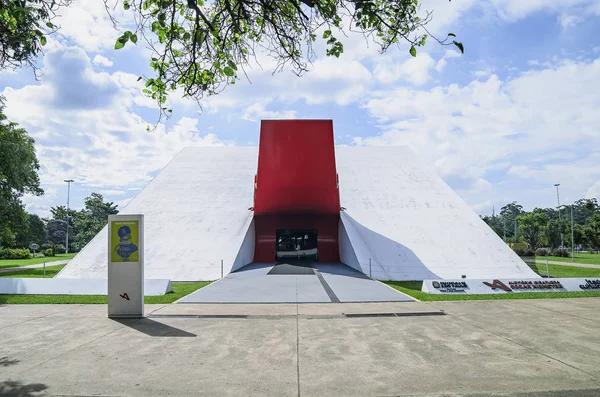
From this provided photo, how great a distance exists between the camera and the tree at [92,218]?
58.4 meters

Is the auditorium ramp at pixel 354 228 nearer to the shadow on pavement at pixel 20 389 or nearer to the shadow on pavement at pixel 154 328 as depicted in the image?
the shadow on pavement at pixel 154 328

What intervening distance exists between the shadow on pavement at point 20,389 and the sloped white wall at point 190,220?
1117 cm

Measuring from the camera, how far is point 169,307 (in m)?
9.17

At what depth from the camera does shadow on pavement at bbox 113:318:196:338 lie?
6.60 metres

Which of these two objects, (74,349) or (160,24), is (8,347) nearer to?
(74,349)

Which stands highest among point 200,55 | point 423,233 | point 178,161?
point 178,161

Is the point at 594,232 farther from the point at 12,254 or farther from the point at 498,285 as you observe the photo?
the point at 12,254

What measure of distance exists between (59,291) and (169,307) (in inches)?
181

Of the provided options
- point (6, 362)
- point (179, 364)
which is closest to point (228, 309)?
point (179, 364)

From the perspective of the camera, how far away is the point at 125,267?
331 inches

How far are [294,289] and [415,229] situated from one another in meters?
9.07

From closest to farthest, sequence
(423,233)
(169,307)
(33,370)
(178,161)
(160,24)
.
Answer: (33,370), (160,24), (169,307), (423,233), (178,161)

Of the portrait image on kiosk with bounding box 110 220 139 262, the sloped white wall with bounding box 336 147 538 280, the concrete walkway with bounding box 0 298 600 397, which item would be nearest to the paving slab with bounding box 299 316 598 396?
the concrete walkway with bounding box 0 298 600 397

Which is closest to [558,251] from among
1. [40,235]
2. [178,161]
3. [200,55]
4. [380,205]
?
[380,205]
